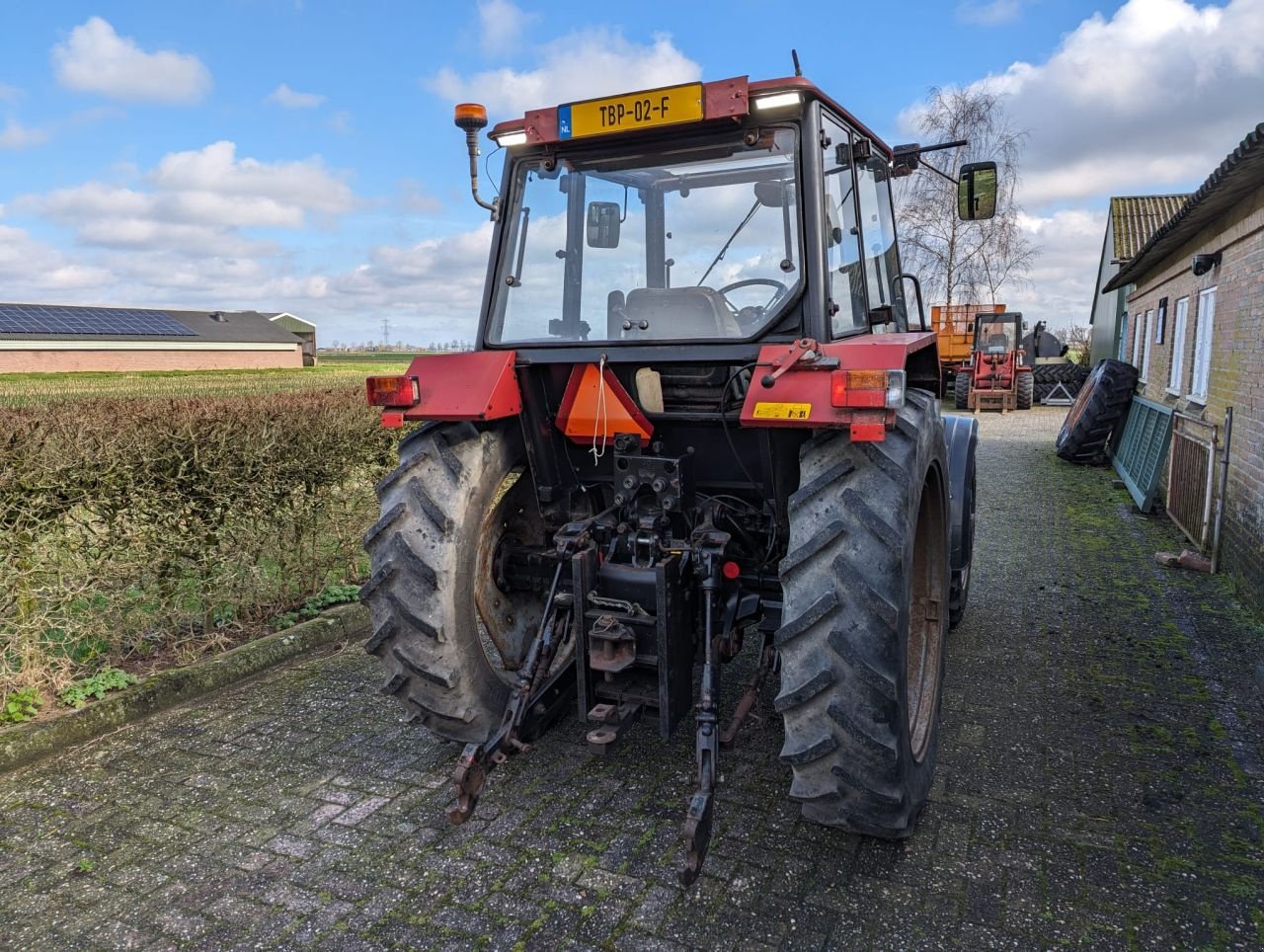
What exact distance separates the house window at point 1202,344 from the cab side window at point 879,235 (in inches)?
224

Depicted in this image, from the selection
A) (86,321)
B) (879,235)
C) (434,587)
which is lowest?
(434,587)

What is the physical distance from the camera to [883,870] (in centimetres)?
270

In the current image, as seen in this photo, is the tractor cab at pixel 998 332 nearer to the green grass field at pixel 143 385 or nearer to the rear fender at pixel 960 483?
the green grass field at pixel 143 385

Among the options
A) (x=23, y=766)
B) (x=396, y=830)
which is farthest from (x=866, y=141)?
(x=23, y=766)

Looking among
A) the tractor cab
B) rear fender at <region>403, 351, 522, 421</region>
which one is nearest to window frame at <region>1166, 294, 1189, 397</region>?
the tractor cab

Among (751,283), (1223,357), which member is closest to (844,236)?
(751,283)

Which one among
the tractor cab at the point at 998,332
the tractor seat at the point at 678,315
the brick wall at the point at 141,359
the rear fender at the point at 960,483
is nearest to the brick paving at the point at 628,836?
the rear fender at the point at 960,483

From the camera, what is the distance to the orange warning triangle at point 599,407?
3174 millimetres

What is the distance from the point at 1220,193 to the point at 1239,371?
1.53 metres

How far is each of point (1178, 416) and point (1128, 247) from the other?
15545 mm

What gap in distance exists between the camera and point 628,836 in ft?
9.57

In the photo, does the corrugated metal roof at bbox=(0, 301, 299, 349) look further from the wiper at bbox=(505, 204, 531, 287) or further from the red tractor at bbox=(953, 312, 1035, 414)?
the wiper at bbox=(505, 204, 531, 287)

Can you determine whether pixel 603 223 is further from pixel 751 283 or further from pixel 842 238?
pixel 842 238

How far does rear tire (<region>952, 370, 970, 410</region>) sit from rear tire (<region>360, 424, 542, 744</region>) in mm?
19245
